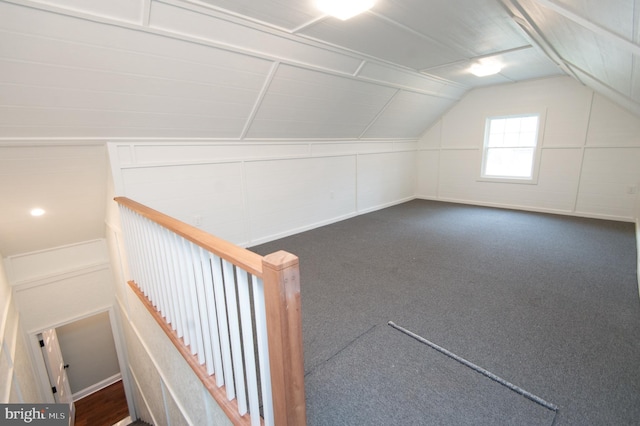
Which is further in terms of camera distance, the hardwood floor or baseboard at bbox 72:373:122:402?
baseboard at bbox 72:373:122:402

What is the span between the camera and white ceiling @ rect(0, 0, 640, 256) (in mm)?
1740

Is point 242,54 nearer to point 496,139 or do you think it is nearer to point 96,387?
point 496,139

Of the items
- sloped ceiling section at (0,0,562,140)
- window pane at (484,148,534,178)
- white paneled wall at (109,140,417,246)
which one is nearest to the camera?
sloped ceiling section at (0,0,562,140)

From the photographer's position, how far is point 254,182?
3799mm

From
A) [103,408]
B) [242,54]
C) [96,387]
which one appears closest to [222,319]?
[242,54]

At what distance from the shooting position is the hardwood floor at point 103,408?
4219mm

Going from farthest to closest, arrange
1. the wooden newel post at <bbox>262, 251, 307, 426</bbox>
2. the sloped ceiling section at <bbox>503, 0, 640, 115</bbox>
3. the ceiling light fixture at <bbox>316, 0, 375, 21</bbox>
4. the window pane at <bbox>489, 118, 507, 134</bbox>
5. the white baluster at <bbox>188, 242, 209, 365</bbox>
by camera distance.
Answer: the window pane at <bbox>489, 118, 507, 134</bbox> < the ceiling light fixture at <bbox>316, 0, 375, 21</bbox> < the white baluster at <bbox>188, 242, 209, 365</bbox> < the sloped ceiling section at <bbox>503, 0, 640, 115</bbox> < the wooden newel post at <bbox>262, 251, 307, 426</bbox>

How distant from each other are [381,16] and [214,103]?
1.71m

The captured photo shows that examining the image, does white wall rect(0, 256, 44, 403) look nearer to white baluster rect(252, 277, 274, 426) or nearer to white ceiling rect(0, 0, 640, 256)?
white ceiling rect(0, 0, 640, 256)

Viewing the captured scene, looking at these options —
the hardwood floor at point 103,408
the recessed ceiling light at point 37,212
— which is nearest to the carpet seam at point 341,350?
the recessed ceiling light at point 37,212

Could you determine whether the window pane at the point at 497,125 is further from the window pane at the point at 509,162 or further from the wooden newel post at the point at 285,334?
the wooden newel post at the point at 285,334

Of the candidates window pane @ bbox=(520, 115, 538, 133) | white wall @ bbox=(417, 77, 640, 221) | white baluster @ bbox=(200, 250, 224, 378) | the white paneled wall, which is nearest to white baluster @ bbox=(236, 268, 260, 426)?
white baluster @ bbox=(200, 250, 224, 378)

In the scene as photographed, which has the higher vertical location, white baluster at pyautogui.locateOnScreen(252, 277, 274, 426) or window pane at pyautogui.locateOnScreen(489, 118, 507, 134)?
window pane at pyautogui.locateOnScreen(489, 118, 507, 134)

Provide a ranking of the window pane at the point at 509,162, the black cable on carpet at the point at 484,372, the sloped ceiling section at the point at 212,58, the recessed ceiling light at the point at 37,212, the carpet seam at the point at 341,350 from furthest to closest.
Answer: the window pane at the point at 509,162
the recessed ceiling light at the point at 37,212
the sloped ceiling section at the point at 212,58
the carpet seam at the point at 341,350
the black cable on carpet at the point at 484,372
